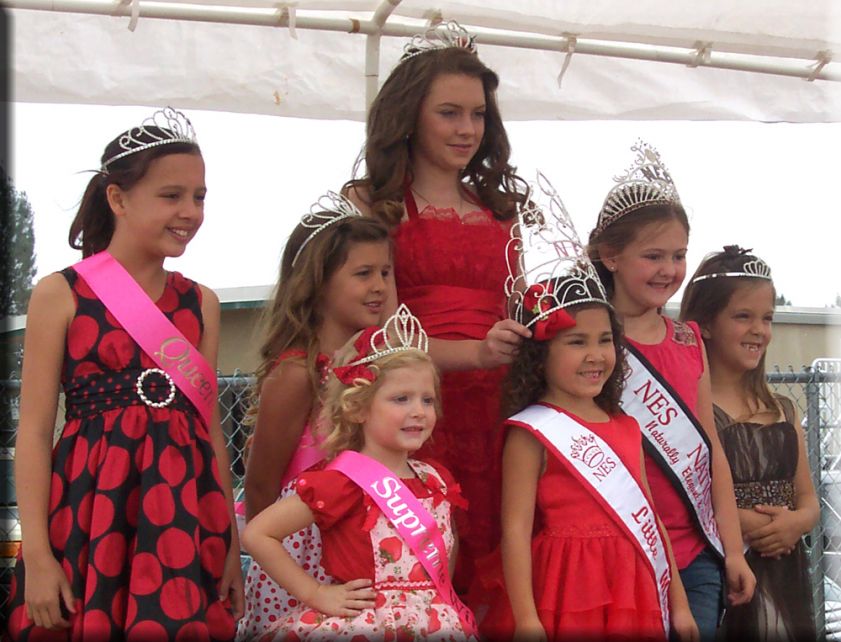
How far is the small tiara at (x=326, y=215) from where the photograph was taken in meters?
2.93

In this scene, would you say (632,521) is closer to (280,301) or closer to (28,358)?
(280,301)

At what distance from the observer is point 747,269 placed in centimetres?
352

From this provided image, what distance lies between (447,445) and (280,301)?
1.93 ft

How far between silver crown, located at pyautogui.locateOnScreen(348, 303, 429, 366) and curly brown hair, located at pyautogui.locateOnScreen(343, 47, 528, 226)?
0.37m

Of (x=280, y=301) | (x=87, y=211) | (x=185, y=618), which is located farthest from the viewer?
(x=280, y=301)

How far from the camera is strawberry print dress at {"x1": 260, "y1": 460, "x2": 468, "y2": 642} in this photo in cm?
241

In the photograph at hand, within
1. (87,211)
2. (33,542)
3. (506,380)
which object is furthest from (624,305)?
(33,542)

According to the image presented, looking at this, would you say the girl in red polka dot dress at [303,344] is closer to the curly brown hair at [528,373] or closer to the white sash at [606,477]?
the curly brown hair at [528,373]

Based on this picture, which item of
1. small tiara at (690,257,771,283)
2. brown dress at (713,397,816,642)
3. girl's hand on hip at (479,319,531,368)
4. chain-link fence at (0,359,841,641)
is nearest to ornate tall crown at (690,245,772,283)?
small tiara at (690,257,771,283)

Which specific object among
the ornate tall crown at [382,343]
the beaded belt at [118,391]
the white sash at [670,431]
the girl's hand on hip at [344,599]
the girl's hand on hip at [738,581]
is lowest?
the girl's hand on hip at [738,581]

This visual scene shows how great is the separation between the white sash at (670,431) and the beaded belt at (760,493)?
296 mm

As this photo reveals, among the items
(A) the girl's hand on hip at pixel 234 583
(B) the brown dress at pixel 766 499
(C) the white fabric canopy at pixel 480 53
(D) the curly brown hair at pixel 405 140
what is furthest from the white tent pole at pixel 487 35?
(A) the girl's hand on hip at pixel 234 583

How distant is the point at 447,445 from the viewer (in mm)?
2959

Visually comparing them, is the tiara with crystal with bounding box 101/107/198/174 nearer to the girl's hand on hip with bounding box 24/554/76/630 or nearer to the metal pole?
the girl's hand on hip with bounding box 24/554/76/630
